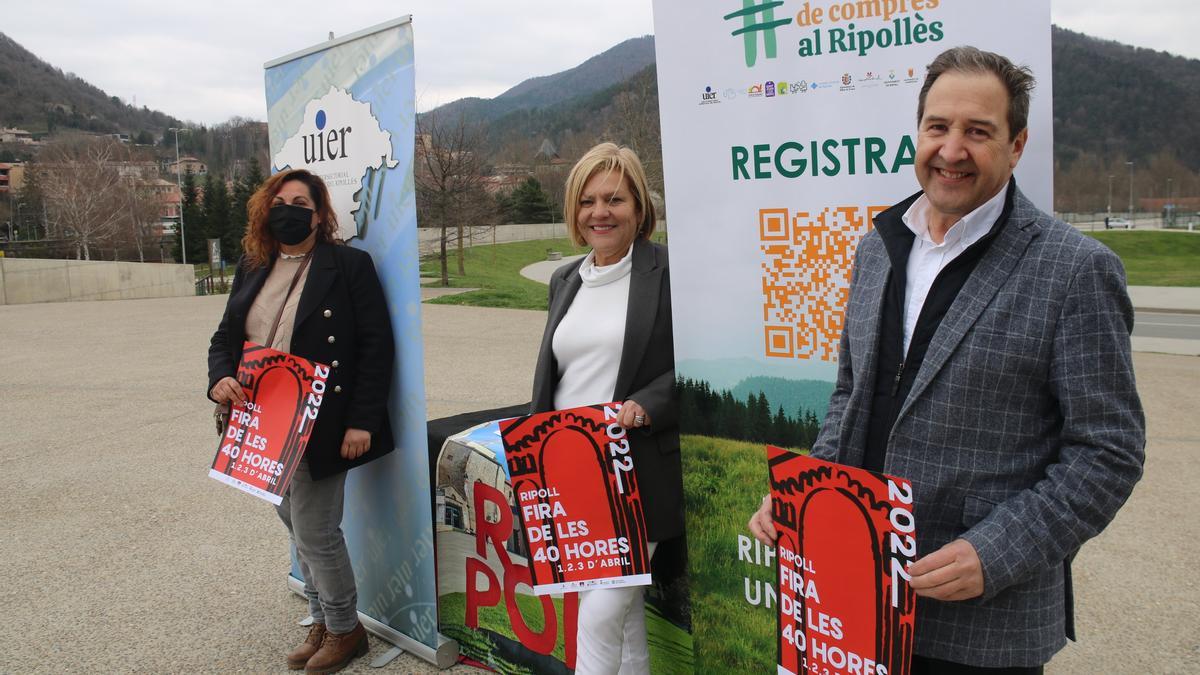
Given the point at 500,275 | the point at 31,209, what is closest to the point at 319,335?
the point at 500,275

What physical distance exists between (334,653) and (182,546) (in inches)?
81.7

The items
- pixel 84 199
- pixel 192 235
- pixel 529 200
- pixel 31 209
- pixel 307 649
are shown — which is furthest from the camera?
pixel 31 209

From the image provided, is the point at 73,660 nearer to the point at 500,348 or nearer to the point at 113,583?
the point at 113,583

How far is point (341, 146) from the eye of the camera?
11.6 feet

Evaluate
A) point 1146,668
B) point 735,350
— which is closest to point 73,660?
point 735,350

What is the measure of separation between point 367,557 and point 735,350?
216 cm

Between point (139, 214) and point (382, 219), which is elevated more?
point (139, 214)

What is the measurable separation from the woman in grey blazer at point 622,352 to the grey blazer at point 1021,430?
97 centimetres

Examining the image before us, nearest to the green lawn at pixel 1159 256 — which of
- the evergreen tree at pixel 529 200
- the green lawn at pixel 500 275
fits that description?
the green lawn at pixel 500 275

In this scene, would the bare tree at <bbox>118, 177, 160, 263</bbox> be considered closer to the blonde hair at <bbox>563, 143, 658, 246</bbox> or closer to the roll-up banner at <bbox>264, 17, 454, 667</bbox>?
the roll-up banner at <bbox>264, 17, 454, 667</bbox>

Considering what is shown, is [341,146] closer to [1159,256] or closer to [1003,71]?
[1003,71]

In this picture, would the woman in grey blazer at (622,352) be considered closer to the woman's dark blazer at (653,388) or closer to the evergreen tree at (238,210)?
the woman's dark blazer at (653,388)

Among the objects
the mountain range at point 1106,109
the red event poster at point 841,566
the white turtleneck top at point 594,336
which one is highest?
the mountain range at point 1106,109

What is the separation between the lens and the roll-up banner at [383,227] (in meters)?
3.24
